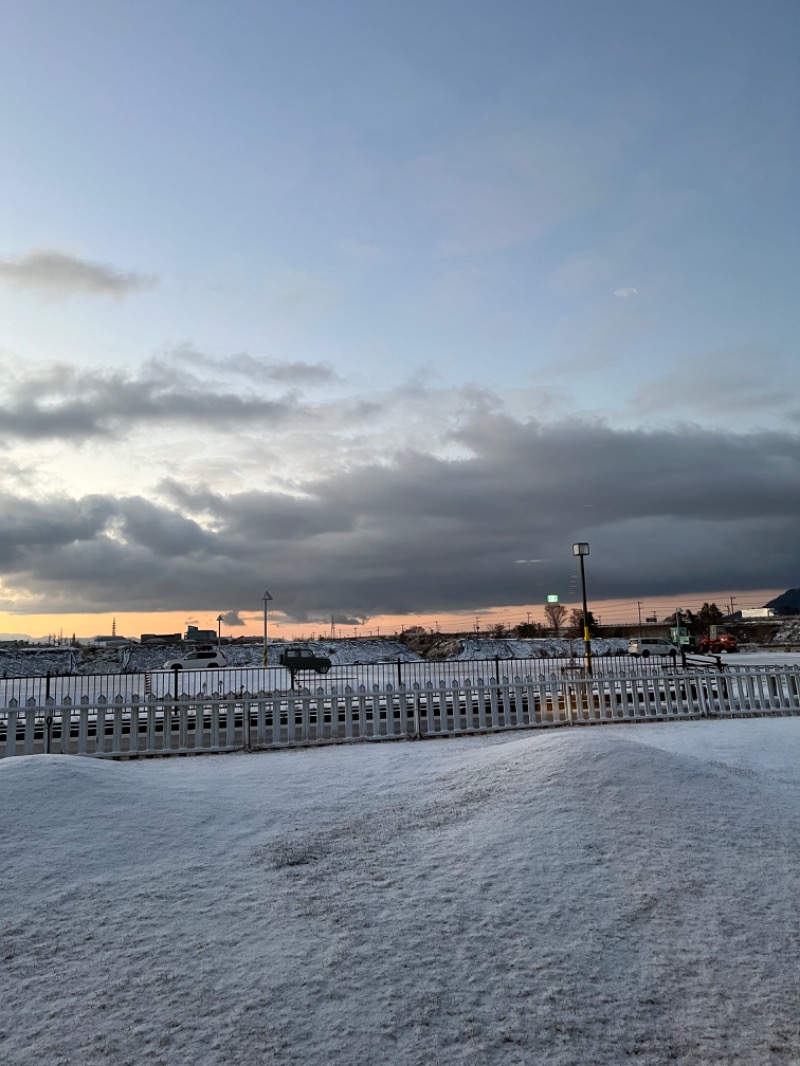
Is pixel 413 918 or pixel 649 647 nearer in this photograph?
pixel 413 918

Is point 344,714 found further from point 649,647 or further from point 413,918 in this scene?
point 649,647

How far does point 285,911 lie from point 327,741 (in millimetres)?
8348

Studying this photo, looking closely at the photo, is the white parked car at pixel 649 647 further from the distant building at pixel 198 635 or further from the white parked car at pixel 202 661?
the distant building at pixel 198 635

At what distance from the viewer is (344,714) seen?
587 inches

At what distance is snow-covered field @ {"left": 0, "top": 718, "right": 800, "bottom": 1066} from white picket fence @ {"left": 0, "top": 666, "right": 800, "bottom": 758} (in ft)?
14.9

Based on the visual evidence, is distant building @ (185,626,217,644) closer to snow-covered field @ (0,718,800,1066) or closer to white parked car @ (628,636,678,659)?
white parked car @ (628,636,678,659)

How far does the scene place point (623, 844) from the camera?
5.96 metres

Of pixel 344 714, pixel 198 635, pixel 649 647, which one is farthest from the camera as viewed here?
pixel 198 635

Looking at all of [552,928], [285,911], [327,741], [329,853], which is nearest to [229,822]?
[329,853]

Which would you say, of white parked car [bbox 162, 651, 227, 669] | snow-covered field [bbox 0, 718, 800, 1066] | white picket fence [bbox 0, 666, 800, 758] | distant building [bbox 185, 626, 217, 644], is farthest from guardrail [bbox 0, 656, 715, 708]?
distant building [bbox 185, 626, 217, 644]

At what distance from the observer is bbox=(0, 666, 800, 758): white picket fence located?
12547mm

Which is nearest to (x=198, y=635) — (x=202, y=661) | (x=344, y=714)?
(x=202, y=661)

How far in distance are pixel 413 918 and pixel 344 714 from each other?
33.0 ft

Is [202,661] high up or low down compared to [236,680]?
up
